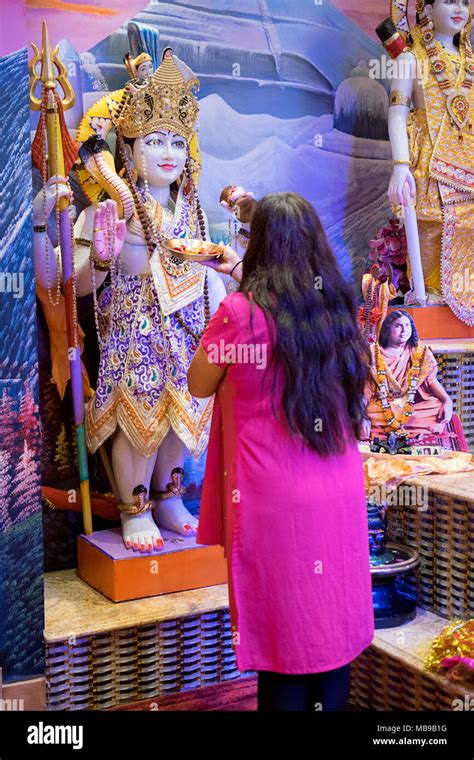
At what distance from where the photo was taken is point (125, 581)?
3205 mm

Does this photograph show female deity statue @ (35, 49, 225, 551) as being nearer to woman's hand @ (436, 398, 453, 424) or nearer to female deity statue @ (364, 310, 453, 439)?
female deity statue @ (364, 310, 453, 439)

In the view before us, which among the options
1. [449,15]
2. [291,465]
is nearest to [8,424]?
[291,465]

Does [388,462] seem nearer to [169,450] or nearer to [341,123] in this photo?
[169,450]

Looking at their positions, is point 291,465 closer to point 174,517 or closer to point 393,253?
point 174,517

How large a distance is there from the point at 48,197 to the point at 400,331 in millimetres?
1680

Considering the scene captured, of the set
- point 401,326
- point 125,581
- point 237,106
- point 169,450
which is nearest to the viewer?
point 125,581

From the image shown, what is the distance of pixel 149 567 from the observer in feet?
10.7

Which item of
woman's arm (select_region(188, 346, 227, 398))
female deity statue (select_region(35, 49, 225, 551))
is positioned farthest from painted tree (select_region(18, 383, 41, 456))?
female deity statue (select_region(35, 49, 225, 551))

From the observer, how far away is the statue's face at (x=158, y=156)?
3.39 m

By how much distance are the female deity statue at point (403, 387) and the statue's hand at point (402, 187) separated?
69cm

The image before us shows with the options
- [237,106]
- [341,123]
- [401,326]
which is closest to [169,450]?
[401,326]

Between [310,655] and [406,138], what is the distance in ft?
9.80

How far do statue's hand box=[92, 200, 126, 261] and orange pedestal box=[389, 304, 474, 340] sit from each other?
1.75 metres

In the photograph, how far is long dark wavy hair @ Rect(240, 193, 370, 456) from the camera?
2.09 meters
